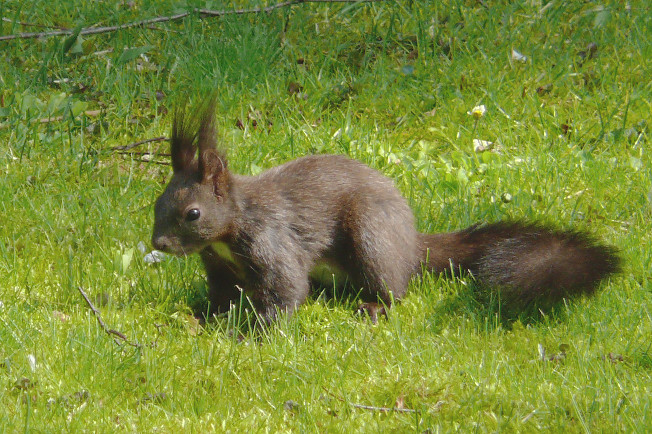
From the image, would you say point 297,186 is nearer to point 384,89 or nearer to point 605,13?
point 384,89

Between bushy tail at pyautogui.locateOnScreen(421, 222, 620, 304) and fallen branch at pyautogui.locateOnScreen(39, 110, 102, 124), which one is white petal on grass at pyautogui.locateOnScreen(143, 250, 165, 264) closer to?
bushy tail at pyautogui.locateOnScreen(421, 222, 620, 304)

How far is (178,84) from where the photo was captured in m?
5.33

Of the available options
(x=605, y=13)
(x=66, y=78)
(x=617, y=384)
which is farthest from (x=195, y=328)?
(x=605, y=13)

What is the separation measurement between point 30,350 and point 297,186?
1.24m

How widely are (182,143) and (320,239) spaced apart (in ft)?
2.18

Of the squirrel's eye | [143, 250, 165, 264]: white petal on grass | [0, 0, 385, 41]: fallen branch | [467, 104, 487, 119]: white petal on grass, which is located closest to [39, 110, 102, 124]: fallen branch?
[0, 0, 385, 41]: fallen branch

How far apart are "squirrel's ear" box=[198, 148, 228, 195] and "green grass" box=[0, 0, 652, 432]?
1.63 ft

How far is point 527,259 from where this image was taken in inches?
140

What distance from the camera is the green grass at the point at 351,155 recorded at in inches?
118

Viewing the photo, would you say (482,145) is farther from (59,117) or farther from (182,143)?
(59,117)

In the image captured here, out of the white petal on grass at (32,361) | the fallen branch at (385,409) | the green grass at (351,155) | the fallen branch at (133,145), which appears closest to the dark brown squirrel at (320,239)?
the green grass at (351,155)

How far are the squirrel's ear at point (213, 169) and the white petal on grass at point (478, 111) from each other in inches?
72.2

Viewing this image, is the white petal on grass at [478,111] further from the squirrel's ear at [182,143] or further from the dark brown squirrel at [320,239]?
the squirrel's ear at [182,143]

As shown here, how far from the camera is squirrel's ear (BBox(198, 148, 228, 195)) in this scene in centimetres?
357
